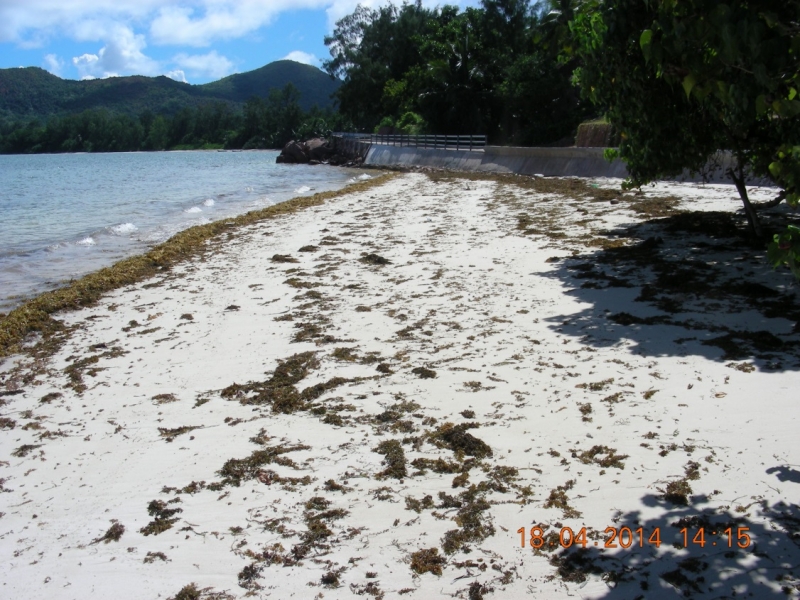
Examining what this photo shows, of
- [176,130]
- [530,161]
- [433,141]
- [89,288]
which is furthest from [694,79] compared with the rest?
[176,130]

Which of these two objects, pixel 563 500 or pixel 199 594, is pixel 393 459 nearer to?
pixel 563 500

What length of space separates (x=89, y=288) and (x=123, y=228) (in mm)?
8921

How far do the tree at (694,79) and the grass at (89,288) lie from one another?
7134mm

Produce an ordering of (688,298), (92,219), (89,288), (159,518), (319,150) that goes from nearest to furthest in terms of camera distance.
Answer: (159,518), (688,298), (89,288), (92,219), (319,150)

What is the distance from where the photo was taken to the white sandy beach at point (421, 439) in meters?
3.50

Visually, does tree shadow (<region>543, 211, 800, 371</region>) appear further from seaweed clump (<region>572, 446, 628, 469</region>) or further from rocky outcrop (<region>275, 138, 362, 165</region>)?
rocky outcrop (<region>275, 138, 362, 165</region>)

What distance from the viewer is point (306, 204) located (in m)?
21.4

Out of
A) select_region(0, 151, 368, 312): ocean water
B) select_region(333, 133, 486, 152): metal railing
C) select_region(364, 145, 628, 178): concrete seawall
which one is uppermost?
select_region(333, 133, 486, 152): metal railing

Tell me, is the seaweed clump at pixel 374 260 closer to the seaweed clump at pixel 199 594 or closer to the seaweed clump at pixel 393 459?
the seaweed clump at pixel 393 459

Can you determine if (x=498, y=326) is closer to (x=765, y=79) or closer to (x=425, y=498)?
(x=425, y=498)

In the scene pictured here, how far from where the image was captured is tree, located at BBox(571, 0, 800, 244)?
9.31ft

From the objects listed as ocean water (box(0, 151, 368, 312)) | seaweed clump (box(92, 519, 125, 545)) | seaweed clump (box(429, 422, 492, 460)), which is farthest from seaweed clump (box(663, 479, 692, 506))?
ocean water (box(0, 151, 368, 312))

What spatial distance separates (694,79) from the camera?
10.3ft

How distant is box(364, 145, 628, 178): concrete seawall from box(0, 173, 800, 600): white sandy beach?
15.1 metres
